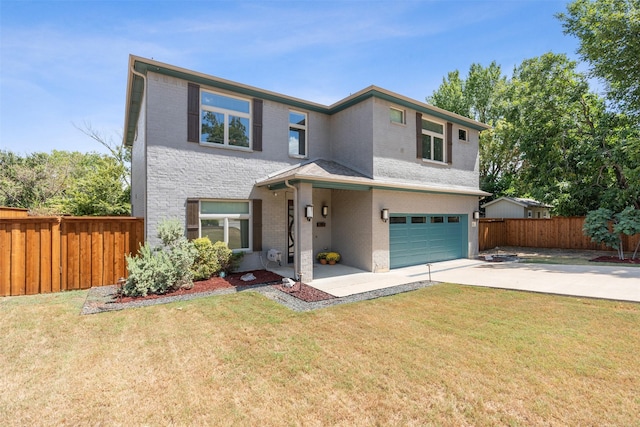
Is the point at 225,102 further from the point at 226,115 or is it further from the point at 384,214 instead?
the point at 384,214

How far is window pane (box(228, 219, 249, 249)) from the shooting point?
31.8ft

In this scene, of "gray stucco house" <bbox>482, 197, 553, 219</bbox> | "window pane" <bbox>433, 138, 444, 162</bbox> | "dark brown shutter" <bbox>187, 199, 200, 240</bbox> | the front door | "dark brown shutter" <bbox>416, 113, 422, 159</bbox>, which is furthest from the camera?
"gray stucco house" <bbox>482, 197, 553, 219</bbox>

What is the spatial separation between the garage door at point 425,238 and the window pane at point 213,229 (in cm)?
591

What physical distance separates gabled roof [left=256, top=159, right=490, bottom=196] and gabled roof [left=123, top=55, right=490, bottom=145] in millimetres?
2169

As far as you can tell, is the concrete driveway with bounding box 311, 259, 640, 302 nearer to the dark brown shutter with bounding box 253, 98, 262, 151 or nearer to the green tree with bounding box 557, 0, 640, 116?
the dark brown shutter with bounding box 253, 98, 262, 151

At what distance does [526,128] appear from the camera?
60.4 feet

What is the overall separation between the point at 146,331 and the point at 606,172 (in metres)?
23.0

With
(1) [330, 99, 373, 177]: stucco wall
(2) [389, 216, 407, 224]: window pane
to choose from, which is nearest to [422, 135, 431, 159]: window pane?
(2) [389, 216, 407, 224]: window pane

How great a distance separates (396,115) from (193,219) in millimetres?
8112

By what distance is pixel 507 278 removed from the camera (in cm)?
905

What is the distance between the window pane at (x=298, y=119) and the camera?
1101 centimetres

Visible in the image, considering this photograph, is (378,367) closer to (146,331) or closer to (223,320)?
(223,320)

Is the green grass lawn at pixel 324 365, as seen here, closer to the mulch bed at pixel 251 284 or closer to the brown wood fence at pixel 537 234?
the mulch bed at pixel 251 284

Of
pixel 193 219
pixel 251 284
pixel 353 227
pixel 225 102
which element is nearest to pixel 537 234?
pixel 353 227
